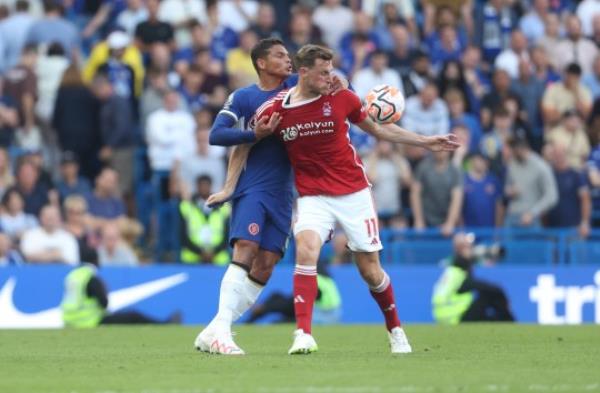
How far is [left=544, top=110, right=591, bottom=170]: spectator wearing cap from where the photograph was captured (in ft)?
78.2

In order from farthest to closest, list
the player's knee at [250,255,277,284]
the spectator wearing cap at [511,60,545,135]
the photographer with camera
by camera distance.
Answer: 1. the spectator wearing cap at [511,60,545,135]
2. the photographer with camera
3. the player's knee at [250,255,277,284]

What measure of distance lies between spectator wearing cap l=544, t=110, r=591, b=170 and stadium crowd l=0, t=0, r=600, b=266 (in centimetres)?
3

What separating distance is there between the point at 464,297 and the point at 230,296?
317 inches

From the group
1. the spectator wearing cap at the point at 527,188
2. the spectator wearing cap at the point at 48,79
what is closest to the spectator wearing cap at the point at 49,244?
the spectator wearing cap at the point at 48,79

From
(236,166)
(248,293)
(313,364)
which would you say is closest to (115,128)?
(236,166)

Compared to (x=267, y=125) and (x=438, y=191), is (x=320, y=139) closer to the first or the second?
(x=267, y=125)

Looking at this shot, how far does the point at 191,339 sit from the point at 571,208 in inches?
375

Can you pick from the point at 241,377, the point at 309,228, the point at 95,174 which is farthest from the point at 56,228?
the point at 241,377

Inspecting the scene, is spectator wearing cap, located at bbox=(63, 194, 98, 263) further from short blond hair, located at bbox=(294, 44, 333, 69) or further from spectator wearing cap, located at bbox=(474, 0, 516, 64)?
short blond hair, located at bbox=(294, 44, 333, 69)

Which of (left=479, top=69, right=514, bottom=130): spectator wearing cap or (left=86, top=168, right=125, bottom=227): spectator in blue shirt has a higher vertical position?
(left=479, top=69, right=514, bottom=130): spectator wearing cap

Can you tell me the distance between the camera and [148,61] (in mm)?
24062

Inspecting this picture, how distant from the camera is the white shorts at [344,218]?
39.6ft

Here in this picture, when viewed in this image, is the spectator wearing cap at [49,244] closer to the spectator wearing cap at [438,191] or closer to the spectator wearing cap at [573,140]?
the spectator wearing cap at [438,191]

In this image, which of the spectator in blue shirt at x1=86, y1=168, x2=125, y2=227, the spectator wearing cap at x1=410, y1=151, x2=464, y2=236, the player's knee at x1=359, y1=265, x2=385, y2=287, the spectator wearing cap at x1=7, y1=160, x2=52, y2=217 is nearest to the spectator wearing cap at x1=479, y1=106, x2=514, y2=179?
the spectator wearing cap at x1=410, y1=151, x2=464, y2=236
